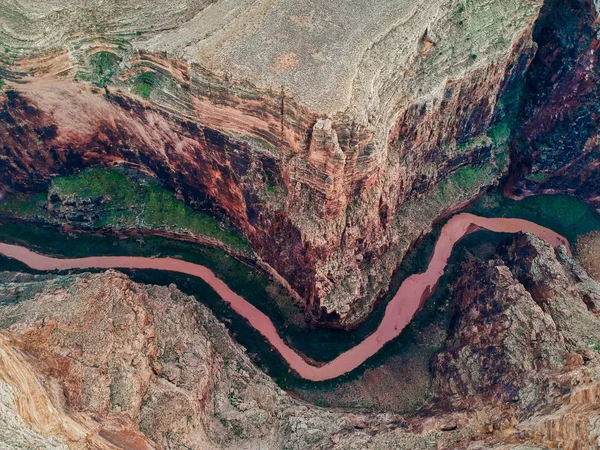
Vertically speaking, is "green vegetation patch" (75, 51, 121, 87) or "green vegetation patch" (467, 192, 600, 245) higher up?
"green vegetation patch" (75, 51, 121, 87)

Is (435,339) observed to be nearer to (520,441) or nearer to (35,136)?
(520,441)

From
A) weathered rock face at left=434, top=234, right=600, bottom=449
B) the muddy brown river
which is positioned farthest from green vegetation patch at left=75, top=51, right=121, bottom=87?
weathered rock face at left=434, top=234, right=600, bottom=449

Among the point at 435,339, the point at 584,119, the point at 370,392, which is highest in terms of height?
the point at 584,119

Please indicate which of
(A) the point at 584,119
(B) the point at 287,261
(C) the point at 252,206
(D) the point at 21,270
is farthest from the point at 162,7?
(A) the point at 584,119

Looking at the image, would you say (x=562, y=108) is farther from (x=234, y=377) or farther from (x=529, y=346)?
(x=234, y=377)

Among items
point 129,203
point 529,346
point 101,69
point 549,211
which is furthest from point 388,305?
point 101,69

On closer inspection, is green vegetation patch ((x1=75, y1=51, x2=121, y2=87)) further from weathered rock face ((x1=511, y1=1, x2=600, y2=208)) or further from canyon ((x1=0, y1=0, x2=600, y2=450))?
weathered rock face ((x1=511, y1=1, x2=600, y2=208))

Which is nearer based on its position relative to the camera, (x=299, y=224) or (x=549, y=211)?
(x=299, y=224)
